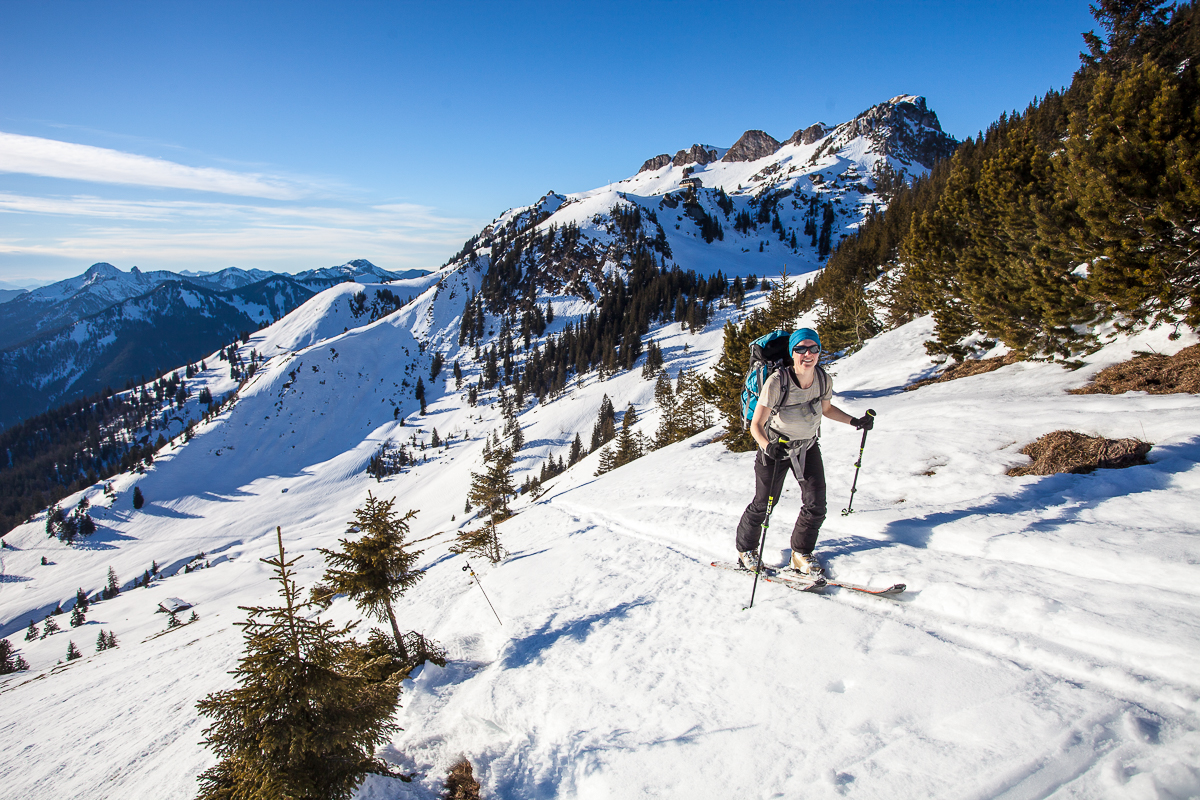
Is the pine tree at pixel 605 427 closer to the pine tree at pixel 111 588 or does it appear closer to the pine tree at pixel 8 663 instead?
the pine tree at pixel 8 663

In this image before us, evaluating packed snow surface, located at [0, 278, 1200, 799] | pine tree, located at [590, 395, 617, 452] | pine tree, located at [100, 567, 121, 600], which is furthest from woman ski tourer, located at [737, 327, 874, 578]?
pine tree, located at [100, 567, 121, 600]

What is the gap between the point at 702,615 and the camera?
5.82 metres

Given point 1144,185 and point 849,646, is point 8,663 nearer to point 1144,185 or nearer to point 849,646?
point 849,646

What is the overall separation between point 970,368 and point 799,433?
1826cm

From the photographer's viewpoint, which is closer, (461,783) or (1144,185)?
(461,783)

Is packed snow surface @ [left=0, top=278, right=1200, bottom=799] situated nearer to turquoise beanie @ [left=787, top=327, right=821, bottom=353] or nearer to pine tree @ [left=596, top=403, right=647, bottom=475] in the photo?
turquoise beanie @ [left=787, top=327, right=821, bottom=353]

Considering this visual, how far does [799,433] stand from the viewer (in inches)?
228

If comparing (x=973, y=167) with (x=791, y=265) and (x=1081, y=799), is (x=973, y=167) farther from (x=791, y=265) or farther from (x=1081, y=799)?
(x=791, y=265)

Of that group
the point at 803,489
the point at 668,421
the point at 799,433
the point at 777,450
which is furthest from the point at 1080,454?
the point at 668,421

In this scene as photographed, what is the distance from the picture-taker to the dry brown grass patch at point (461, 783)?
462cm

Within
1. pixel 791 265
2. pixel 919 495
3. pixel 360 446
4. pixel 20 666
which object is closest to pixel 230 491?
pixel 360 446

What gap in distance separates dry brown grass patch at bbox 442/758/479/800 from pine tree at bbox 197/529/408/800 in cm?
88

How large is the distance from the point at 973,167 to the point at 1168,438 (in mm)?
52180

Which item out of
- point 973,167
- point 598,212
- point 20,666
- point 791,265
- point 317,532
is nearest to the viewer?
point 973,167
